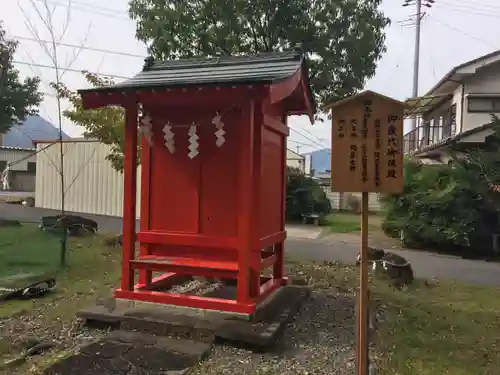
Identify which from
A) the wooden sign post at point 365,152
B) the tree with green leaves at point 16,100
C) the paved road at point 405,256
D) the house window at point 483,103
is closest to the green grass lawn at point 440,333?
the wooden sign post at point 365,152

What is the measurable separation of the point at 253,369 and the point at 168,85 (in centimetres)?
290

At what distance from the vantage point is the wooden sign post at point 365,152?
346 cm

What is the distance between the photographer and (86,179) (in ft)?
61.1

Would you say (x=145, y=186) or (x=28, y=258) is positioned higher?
(x=145, y=186)

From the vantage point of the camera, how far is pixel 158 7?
10.7 metres

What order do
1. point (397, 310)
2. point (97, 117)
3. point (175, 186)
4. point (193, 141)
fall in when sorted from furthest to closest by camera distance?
point (97, 117) → point (397, 310) → point (175, 186) → point (193, 141)

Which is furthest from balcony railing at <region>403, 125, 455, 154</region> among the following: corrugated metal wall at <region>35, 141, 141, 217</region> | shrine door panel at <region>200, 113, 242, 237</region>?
shrine door panel at <region>200, 113, 242, 237</region>

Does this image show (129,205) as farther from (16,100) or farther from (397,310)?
(16,100)

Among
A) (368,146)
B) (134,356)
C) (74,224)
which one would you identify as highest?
(368,146)

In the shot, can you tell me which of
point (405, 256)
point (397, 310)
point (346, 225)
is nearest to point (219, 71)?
point (397, 310)

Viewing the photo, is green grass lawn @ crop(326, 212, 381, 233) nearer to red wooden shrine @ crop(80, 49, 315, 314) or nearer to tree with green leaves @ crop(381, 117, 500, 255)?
tree with green leaves @ crop(381, 117, 500, 255)

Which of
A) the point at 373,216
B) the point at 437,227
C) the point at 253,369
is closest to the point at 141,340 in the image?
the point at 253,369

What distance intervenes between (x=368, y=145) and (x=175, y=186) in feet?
8.83

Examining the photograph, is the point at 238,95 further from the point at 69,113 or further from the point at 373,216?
the point at 373,216
